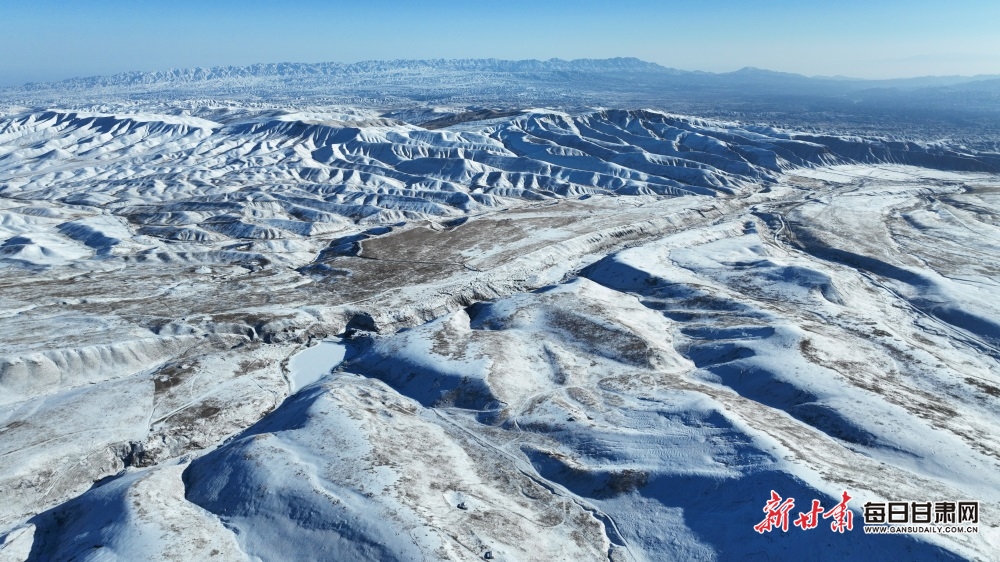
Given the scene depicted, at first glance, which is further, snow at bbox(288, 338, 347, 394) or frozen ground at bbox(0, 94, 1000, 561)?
snow at bbox(288, 338, 347, 394)

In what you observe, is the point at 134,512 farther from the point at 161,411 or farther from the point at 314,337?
the point at 314,337

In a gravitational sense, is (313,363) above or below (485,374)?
below

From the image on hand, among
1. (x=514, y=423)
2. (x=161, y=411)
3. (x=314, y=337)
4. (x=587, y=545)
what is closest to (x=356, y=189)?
(x=314, y=337)

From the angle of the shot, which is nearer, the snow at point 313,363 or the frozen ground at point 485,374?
the frozen ground at point 485,374

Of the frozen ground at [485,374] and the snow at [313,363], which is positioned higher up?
the frozen ground at [485,374]

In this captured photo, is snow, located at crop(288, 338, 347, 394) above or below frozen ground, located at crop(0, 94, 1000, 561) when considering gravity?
below

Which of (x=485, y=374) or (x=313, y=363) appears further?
(x=313, y=363)

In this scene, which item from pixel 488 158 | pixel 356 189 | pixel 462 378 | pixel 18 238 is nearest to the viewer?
pixel 462 378

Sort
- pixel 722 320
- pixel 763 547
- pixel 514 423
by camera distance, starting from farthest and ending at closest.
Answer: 1. pixel 722 320
2. pixel 514 423
3. pixel 763 547
